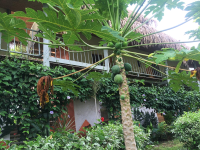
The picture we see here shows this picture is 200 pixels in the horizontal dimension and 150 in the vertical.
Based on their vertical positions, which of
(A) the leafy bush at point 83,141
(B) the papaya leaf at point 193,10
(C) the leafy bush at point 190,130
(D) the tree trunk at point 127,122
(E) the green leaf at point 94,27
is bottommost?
(C) the leafy bush at point 190,130

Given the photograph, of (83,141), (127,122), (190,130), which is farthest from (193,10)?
(190,130)

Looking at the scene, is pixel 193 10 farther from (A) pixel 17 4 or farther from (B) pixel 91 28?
(A) pixel 17 4

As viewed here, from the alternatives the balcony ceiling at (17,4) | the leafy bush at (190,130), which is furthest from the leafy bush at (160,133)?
the balcony ceiling at (17,4)

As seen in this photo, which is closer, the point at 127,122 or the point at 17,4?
the point at 127,122

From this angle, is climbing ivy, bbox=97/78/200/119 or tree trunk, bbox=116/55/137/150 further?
climbing ivy, bbox=97/78/200/119

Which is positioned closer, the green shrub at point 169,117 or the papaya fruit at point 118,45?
the papaya fruit at point 118,45

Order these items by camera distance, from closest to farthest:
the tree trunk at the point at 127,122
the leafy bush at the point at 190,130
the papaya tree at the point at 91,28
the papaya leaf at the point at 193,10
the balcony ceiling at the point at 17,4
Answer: the papaya tree at the point at 91,28
the tree trunk at the point at 127,122
the papaya leaf at the point at 193,10
the leafy bush at the point at 190,130
the balcony ceiling at the point at 17,4

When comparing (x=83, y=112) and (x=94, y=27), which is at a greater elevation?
(x=94, y=27)

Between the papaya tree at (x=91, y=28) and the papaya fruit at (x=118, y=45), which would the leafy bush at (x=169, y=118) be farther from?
the papaya fruit at (x=118, y=45)

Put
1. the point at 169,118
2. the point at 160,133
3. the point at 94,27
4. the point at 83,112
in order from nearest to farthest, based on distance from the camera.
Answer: the point at 94,27, the point at 83,112, the point at 160,133, the point at 169,118

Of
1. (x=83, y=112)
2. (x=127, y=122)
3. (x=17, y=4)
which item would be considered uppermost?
(x=17, y=4)

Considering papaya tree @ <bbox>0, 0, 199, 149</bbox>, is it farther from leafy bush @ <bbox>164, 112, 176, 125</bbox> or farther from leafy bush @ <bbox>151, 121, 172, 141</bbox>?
leafy bush @ <bbox>164, 112, 176, 125</bbox>

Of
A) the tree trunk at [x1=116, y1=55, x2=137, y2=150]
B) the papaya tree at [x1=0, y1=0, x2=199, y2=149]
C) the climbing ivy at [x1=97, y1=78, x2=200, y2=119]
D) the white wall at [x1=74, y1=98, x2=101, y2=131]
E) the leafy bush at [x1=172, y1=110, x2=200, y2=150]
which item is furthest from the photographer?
the white wall at [x1=74, y1=98, x2=101, y2=131]

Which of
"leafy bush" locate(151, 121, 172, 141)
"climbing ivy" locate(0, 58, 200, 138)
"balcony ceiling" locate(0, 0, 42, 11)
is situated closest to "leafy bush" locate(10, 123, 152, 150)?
"climbing ivy" locate(0, 58, 200, 138)
